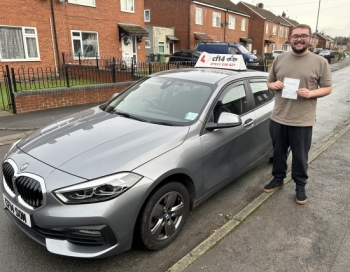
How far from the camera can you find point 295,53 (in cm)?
317

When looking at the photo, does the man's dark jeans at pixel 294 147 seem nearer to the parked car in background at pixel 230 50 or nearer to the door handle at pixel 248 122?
the door handle at pixel 248 122

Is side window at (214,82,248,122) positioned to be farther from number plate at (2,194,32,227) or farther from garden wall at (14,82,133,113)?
garden wall at (14,82,133,113)

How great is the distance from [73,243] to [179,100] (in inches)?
72.1

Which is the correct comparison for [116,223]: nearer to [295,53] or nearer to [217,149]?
[217,149]

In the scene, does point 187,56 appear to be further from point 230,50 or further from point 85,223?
point 85,223

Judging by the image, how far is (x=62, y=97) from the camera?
27.7 feet

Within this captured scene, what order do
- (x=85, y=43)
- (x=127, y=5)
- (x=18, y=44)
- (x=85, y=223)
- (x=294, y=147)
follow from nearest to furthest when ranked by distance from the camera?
1. (x=85, y=223)
2. (x=294, y=147)
3. (x=18, y=44)
4. (x=85, y=43)
5. (x=127, y=5)

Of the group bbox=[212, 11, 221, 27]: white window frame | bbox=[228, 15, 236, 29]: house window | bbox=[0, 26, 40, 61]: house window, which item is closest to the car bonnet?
bbox=[0, 26, 40, 61]: house window

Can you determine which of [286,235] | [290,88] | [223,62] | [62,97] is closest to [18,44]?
[62,97]

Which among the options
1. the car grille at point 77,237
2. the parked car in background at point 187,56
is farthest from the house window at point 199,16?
the car grille at point 77,237

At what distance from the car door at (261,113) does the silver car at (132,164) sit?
0.39 ft

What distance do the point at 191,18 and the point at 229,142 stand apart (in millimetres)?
25689

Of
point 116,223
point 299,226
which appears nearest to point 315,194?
point 299,226

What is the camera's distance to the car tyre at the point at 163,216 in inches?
93.3
